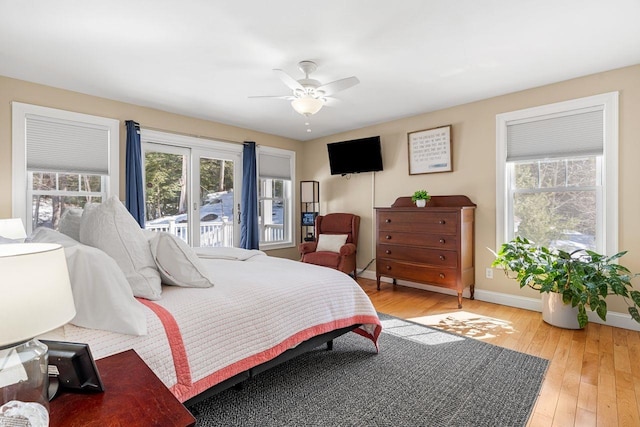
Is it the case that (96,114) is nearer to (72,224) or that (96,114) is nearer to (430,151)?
(72,224)

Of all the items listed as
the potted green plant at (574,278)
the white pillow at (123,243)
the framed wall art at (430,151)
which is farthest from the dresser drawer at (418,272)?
the white pillow at (123,243)

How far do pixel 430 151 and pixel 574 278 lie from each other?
2203 millimetres

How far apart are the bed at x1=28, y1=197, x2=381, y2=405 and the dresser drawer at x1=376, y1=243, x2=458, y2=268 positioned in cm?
179

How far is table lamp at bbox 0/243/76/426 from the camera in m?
0.63

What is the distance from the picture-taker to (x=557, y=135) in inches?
135

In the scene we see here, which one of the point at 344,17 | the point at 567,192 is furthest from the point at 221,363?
the point at 567,192

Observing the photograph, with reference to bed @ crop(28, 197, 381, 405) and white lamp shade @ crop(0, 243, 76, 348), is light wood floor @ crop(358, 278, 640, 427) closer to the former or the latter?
bed @ crop(28, 197, 381, 405)

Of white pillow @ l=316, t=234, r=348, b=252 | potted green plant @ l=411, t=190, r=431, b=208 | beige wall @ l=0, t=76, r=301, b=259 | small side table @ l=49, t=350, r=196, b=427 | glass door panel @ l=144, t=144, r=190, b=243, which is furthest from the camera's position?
white pillow @ l=316, t=234, r=348, b=252

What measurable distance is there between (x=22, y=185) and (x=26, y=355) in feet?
11.2

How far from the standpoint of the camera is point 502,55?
9.06 feet

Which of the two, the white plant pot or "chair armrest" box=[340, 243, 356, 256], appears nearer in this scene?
the white plant pot

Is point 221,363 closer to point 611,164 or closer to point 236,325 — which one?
point 236,325

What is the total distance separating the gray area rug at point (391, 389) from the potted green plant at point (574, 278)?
856 millimetres

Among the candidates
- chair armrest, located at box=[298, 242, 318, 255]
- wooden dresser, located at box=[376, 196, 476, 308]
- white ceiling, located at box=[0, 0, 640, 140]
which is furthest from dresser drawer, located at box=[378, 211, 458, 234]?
white ceiling, located at box=[0, 0, 640, 140]
